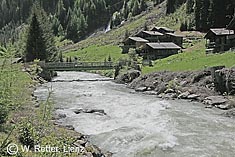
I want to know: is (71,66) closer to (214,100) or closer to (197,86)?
(197,86)

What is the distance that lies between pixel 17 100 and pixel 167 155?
29.4ft

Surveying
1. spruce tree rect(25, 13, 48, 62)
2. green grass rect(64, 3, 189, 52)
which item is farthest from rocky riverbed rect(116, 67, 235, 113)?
green grass rect(64, 3, 189, 52)

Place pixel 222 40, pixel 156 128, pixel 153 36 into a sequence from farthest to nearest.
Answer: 1. pixel 153 36
2. pixel 222 40
3. pixel 156 128

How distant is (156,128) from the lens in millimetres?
24047

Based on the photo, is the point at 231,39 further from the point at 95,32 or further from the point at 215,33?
the point at 95,32

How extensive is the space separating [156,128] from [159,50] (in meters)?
64.1

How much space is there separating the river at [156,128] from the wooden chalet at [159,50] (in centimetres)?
4948

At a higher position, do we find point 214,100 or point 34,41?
point 34,41

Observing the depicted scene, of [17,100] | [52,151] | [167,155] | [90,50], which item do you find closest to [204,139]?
[167,155]

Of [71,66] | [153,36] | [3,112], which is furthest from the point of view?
[153,36]

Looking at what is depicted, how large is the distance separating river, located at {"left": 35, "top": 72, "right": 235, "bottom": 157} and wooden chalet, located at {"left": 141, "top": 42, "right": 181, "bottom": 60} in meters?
49.5

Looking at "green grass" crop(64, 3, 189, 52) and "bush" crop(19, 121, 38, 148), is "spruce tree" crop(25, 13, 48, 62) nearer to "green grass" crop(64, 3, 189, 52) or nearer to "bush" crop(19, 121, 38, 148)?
"green grass" crop(64, 3, 189, 52)

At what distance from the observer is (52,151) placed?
27.6ft

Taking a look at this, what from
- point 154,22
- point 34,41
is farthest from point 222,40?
point 154,22
